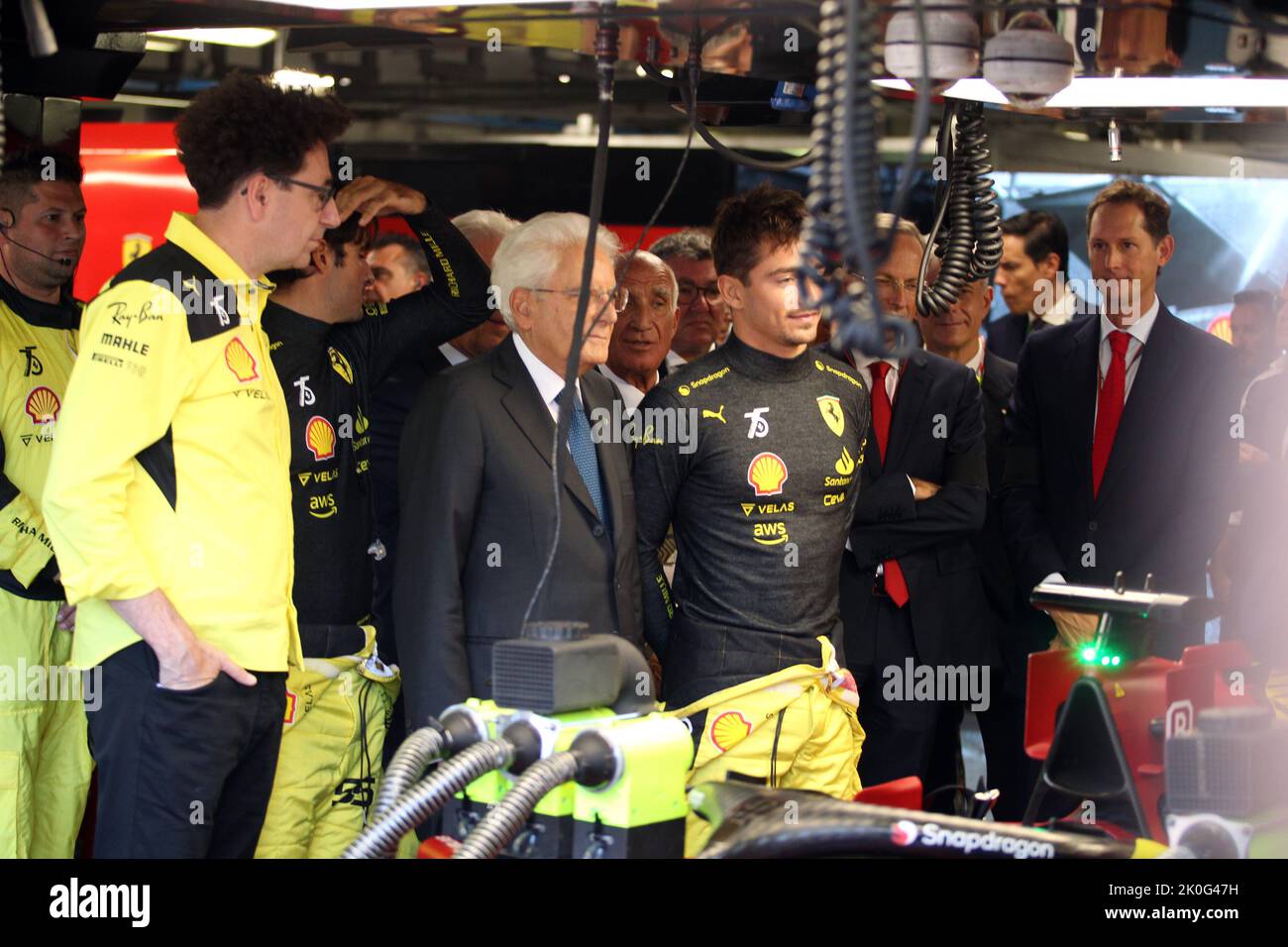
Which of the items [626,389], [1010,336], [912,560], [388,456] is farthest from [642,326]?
[1010,336]

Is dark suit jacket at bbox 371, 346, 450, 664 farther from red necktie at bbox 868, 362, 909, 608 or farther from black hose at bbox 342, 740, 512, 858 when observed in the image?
black hose at bbox 342, 740, 512, 858

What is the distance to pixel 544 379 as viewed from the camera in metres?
3.37

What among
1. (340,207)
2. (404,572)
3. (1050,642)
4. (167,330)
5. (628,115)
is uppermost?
(628,115)

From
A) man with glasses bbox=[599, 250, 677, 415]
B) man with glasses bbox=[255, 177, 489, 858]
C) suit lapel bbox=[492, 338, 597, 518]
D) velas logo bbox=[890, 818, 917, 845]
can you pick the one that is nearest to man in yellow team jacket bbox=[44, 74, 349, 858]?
man with glasses bbox=[255, 177, 489, 858]

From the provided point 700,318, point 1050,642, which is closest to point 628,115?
point 700,318

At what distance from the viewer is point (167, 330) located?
2.79 meters

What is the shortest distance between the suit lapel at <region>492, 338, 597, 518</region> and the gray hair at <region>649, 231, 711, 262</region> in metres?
1.94

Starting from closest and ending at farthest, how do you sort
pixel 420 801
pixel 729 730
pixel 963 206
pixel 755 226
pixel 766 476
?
pixel 420 801 → pixel 729 730 → pixel 766 476 → pixel 755 226 → pixel 963 206

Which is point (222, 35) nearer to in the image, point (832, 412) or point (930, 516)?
point (832, 412)

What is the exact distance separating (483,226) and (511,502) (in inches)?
54.5

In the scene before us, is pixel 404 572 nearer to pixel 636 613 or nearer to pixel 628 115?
pixel 636 613

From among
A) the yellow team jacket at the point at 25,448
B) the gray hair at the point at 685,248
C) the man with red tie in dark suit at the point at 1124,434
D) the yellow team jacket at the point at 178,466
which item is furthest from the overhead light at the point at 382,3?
the gray hair at the point at 685,248

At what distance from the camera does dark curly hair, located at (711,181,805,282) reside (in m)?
3.52
